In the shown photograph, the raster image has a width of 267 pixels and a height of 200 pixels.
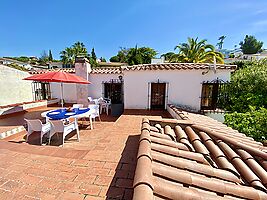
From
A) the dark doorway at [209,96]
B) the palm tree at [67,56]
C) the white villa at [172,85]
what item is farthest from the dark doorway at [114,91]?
the palm tree at [67,56]

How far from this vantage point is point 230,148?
344 centimetres

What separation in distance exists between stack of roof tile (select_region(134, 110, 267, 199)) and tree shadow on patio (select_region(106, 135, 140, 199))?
0.63 metres

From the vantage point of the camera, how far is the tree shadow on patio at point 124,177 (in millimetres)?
2278

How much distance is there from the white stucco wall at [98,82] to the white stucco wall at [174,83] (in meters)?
2.98

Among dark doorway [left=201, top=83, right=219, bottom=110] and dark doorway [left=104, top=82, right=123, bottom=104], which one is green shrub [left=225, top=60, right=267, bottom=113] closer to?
dark doorway [left=201, top=83, right=219, bottom=110]

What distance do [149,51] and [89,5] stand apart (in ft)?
93.5

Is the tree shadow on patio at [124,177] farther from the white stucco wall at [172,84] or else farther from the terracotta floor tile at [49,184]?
the white stucco wall at [172,84]

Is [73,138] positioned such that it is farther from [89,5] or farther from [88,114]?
[89,5]

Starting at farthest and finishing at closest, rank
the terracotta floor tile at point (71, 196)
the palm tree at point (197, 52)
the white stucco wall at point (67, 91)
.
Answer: the palm tree at point (197, 52), the white stucco wall at point (67, 91), the terracotta floor tile at point (71, 196)

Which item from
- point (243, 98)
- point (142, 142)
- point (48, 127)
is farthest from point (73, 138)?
point (243, 98)

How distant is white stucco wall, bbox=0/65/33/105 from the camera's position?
11.9 metres

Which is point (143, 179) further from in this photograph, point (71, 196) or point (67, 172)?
point (67, 172)

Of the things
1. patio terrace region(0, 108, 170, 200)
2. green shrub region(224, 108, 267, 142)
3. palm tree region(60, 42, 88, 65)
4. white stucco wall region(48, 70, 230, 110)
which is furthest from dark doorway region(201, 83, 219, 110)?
Answer: palm tree region(60, 42, 88, 65)

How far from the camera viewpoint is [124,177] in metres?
2.72
